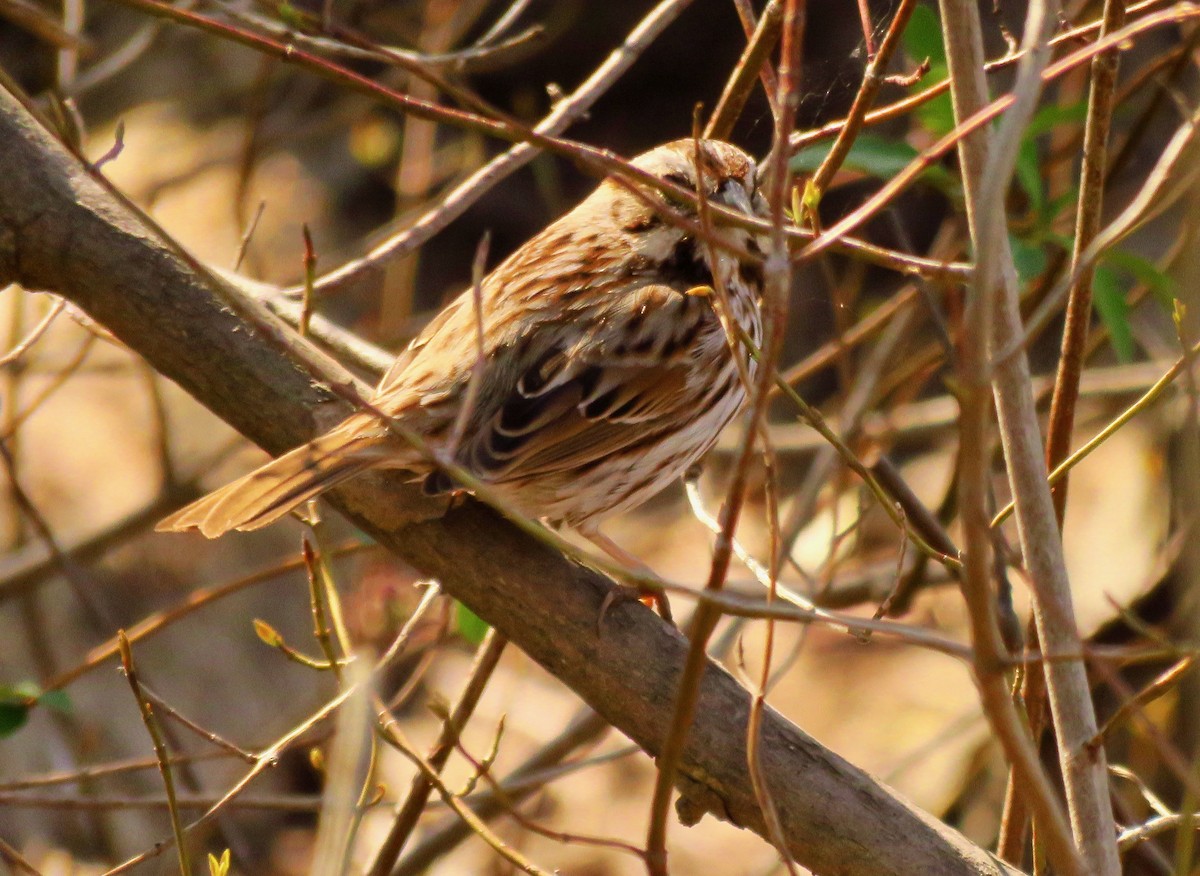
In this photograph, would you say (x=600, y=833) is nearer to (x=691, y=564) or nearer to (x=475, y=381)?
(x=691, y=564)

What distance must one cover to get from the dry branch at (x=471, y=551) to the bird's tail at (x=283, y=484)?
50 millimetres

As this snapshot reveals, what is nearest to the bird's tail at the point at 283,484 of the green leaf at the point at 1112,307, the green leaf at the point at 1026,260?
the green leaf at the point at 1026,260

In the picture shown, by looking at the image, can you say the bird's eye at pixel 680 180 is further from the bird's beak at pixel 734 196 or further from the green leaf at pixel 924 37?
the green leaf at pixel 924 37

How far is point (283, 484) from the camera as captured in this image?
256 centimetres

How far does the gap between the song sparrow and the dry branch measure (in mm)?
408

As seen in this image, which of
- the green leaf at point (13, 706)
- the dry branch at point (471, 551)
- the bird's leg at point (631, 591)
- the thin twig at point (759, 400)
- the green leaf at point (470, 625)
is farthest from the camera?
the green leaf at point (470, 625)

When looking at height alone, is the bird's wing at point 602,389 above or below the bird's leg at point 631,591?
above

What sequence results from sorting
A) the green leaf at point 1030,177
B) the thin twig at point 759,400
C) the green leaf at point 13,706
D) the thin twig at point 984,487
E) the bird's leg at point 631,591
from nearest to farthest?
the thin twig at point 984,487 → the thin twig at point 759,400 → the bird's leg at point 631,591 → the green leaf at point 13,706 → the green leaf at point 1030,177

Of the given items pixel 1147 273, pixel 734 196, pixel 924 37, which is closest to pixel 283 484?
pixel 734 196

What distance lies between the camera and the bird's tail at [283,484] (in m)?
2.49

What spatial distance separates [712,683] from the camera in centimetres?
238

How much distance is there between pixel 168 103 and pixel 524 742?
340 cm

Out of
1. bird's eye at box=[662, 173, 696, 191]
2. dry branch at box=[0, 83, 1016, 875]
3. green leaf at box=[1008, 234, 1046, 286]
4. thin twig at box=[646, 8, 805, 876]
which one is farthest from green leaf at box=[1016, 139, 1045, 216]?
thin twig at box=[646, 8, 805, 876]

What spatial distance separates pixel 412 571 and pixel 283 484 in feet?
6.89
